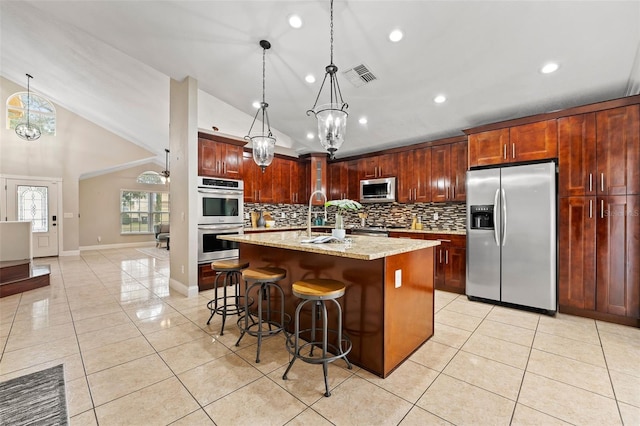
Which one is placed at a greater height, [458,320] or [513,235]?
[513,235]

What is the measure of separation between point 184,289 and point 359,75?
151 inches

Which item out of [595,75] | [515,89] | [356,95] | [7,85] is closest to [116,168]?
[7,85]

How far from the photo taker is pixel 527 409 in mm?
1657

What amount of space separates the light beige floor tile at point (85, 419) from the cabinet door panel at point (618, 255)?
467 centimetres

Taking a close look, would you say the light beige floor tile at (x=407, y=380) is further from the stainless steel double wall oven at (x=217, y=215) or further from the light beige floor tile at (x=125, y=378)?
the stainless steel double wall oven at (x=217, y=215)

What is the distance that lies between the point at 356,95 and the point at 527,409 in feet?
12.1

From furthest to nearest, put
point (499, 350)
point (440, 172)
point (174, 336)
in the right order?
point (440, 172) → point (174, 336) → point (499, 350)

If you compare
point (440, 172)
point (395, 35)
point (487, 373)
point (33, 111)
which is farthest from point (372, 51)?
point (33, 111)

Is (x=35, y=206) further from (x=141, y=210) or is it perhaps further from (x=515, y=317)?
(x=515, y=317)

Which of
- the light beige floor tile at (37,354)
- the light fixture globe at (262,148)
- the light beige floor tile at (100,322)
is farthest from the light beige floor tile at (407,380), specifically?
the light beige floor tile at (100,322)

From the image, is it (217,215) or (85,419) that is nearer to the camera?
(85,419)

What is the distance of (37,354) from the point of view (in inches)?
91.3

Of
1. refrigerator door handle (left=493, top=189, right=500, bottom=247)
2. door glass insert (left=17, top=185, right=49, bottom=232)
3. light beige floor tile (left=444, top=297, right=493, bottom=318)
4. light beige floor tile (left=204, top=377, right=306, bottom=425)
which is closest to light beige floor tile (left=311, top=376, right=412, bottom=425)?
light beige floor tile (left=204, top=377, right=306, bottom=425)

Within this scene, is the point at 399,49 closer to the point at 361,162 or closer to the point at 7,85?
the point at 361,162
